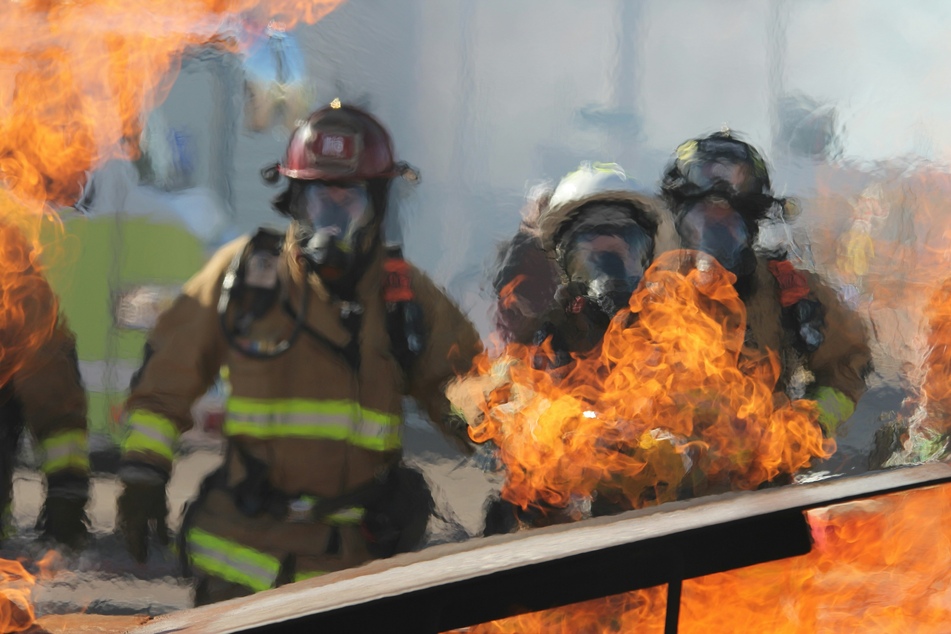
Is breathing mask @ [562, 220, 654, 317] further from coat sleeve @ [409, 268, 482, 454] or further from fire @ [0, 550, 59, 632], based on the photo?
fire @ [0, 550, 59, 632]

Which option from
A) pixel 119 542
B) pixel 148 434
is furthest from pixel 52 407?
pixel 119 542

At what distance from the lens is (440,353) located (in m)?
3.18

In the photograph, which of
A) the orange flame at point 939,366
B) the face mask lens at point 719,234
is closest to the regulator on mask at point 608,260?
the face mask lens at point 719,234

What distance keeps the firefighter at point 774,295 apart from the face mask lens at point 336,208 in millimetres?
1632

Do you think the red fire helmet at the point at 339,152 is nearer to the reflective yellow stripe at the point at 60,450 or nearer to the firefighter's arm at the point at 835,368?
the reflective yellow stripe at the point at 60,450

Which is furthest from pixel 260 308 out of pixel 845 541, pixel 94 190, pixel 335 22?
pixel 335 22

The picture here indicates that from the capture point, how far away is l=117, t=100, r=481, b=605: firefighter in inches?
116

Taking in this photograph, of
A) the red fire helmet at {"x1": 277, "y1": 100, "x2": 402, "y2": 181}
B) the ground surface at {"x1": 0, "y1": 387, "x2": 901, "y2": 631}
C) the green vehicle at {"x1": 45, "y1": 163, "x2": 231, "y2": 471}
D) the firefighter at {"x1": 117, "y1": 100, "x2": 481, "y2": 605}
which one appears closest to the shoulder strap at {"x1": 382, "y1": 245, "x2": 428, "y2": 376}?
the firefighter at {"x1": 117, "y1": 100, "x2": 481, "y2": 605}

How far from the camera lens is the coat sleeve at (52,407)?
10.5 feet

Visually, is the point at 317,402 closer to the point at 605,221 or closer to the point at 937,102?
the point at 605,221

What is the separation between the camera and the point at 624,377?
3266mm

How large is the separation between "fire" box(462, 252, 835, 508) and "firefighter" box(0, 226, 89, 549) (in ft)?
5.45

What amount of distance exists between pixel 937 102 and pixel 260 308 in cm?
611

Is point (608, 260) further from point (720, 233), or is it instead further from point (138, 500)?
point (138, 500)
